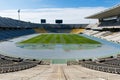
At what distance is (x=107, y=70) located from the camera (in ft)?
72.5

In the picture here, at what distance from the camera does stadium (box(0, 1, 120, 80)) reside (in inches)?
830

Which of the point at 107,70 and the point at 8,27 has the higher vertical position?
the point at 8,27

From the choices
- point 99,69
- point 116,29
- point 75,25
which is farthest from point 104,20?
point 99,69

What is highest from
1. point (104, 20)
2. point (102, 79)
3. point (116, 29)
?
point (104, 20)

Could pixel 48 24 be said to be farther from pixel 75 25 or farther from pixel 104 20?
pixel 104 20

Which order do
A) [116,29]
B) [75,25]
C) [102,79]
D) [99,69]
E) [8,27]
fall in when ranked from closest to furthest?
[102,79] < [99,69] < [116,29] < [8,27] < [75,25]

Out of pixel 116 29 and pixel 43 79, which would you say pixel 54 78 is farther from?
pixel 116 29

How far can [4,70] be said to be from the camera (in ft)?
73.8

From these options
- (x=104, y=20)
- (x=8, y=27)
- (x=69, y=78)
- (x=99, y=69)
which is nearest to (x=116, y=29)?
(x=104, y=20)

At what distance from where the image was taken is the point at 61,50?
55.6 m

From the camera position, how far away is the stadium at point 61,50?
69.2 feet

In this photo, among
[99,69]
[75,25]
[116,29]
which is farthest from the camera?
[75,25]

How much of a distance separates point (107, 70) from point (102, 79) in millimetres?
5041

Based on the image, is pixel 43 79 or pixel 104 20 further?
pixel 104 20
